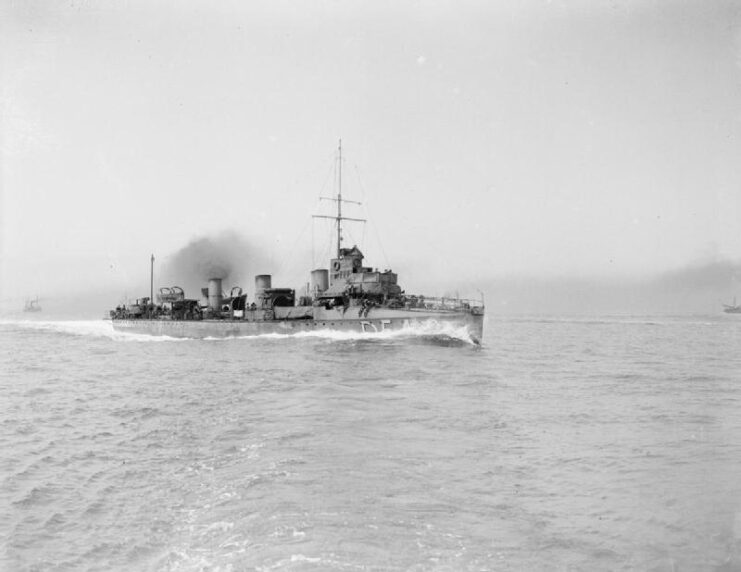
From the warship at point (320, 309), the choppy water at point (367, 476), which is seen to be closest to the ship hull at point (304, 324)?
the warship at point (320, 309)

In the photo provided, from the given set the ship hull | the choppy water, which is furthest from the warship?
the choppy water

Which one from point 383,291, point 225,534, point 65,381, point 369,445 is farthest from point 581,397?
point 383,291

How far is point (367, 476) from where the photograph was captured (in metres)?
10.9

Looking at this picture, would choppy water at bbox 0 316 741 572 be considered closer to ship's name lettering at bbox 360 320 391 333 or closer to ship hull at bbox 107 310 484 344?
ship hull at bbox 107 310 484 344

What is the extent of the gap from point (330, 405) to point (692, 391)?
643 inches

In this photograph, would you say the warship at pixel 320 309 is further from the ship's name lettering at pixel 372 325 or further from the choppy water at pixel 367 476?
the choppy water at pixel 367 476

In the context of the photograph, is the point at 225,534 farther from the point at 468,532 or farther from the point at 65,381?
the point at 65,381

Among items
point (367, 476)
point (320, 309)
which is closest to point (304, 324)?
point (320, 309)

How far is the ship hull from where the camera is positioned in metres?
44.4

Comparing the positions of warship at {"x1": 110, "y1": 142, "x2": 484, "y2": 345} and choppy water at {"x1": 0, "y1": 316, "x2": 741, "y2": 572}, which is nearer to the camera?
choppy water at {"x1": 0, "y1": 316, "x2": 741, "y2": 572}

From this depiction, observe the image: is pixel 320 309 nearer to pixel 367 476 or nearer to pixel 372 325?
pixel 372 325

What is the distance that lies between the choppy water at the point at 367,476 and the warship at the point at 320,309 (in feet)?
64.3

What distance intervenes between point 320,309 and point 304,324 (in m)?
1.93

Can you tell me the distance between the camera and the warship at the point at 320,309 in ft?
148
